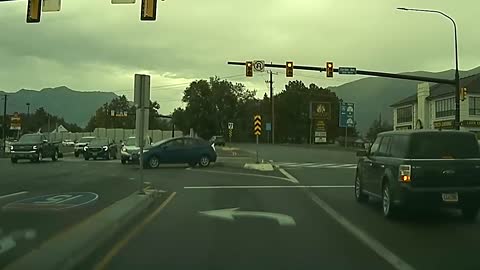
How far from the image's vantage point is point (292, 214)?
518 inches

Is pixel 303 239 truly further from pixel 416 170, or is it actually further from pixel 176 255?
pixel 416 170

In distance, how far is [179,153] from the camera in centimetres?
3120

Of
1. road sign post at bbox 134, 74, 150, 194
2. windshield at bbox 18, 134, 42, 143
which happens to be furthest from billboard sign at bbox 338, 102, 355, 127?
road sign post at bbox 134, 74, 150, 194

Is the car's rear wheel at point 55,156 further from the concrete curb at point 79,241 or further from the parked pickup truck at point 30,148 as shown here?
the concrete curb at point 79,241

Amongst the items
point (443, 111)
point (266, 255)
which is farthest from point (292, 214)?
point (443, 111)

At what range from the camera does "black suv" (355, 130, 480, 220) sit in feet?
38.2

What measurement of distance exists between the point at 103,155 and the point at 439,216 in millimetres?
32235

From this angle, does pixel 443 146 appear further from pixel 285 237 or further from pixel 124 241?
pixel 124 241

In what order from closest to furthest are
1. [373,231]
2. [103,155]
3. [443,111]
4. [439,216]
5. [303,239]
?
[303,239] < [373,231] < [439,216] < [103,155] < [443,111]

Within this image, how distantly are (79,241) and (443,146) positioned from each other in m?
7.21

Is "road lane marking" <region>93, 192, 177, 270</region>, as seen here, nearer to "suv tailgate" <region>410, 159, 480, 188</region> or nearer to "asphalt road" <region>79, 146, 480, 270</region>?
"asphalt road" <region>79, 146, 480, 270</region>

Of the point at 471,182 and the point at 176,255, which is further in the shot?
the point at 471,182

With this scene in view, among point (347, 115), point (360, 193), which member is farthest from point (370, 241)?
point (347, 115)

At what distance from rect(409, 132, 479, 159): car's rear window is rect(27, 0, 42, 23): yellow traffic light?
1246 cm
